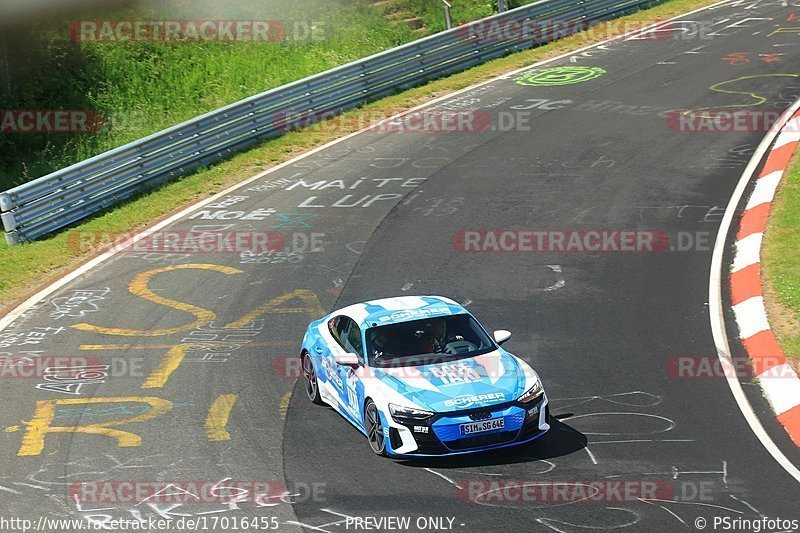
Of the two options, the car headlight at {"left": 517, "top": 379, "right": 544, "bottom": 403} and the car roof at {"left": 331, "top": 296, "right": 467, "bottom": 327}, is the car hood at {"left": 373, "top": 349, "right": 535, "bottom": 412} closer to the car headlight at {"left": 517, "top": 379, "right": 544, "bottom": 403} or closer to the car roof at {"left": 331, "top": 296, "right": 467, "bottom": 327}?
the car headlight at {"left": 517, "top": 379, "right": 544, "bottom": 403}

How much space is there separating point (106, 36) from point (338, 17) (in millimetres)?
7451

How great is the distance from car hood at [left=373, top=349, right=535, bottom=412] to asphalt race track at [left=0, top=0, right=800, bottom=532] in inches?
25.4

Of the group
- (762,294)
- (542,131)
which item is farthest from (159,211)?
(762,294)

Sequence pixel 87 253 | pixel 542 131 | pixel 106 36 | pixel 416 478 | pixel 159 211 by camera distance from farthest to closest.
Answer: pixel 106 36
pixel 542 131
pixel 159 211
pixel 87 253
pixel 416 478

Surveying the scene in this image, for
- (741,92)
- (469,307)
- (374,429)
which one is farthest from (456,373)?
(741,92)

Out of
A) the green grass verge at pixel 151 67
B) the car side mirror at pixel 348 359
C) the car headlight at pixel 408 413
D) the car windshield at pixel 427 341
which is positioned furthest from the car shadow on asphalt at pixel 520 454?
the green grass verge at pixel 151 67

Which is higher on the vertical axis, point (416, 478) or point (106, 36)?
point (106, 36)

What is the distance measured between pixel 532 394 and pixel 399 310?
215 cm

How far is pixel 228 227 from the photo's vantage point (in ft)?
64.4

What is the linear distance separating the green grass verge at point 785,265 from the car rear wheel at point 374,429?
539cm

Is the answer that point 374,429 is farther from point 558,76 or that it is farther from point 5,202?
point 558,76

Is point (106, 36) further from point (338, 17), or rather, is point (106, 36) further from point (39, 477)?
point (39, 477)

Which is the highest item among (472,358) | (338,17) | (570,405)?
(338,17)

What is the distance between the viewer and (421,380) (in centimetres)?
1127
